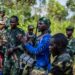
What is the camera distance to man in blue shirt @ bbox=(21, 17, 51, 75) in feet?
23.5

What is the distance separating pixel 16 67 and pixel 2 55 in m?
0.53

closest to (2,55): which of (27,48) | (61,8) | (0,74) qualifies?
(0,74)

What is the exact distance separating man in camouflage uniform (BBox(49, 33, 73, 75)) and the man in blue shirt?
5.56ft

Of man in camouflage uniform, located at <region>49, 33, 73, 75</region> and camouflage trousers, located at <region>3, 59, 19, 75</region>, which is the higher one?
man in camouflage uniform, located at <region>49, 33, 73, 75</region>

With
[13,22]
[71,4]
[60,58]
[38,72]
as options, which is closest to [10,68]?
[13,22]

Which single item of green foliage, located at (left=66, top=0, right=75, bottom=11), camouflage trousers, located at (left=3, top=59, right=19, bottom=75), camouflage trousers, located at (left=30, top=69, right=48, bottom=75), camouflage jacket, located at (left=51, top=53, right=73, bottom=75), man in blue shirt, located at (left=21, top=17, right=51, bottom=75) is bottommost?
green foliage, located at (left=66, top=0, right=75, bottom=11)

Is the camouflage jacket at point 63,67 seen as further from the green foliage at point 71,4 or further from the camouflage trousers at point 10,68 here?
the green foliage at point 71,4

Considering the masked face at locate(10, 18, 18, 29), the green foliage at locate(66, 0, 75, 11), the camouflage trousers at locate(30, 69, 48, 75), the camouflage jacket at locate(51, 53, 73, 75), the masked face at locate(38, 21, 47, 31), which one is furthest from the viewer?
the green foliage at locate(66, 0, 75, 11)

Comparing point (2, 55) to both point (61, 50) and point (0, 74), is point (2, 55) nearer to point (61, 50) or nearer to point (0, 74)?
point (0, 74)

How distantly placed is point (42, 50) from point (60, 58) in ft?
6.43

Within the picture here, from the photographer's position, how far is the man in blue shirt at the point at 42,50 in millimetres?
7148

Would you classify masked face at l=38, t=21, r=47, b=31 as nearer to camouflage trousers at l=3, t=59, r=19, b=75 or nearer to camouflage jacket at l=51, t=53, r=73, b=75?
camouflage trousers at l=3, t=59, r=19, b=75

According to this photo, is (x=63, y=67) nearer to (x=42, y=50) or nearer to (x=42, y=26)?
(x=42, y=50)

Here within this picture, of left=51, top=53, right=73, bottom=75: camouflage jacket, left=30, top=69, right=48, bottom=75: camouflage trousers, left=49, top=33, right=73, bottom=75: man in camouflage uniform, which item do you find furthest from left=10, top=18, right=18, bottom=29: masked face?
left=51, top=53, right=73, bottom=75: camouflage jacket
